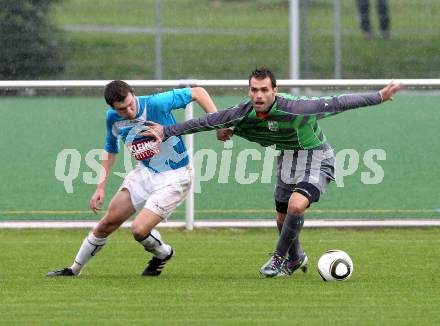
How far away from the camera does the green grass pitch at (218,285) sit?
6.98 meters

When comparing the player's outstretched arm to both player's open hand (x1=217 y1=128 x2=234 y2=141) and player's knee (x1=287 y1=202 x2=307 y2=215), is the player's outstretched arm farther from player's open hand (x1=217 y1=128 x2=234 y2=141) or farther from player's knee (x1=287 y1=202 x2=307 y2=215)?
player's knee (x1=287 y1=202 x2=307 y2=215)

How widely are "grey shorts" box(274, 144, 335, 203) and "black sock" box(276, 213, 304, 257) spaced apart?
11.8 inches

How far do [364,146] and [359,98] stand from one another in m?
4.14

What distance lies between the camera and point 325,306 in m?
7.31

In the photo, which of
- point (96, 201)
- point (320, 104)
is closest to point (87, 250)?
point (96, 201)

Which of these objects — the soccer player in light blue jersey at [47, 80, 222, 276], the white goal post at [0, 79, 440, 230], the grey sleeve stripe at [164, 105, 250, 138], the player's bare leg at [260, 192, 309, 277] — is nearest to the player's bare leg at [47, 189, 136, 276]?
the soccer player in light blue jersey at [47, 80, 222, 276]

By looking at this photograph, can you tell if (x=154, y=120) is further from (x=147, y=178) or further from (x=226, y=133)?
(x=226, y=133)

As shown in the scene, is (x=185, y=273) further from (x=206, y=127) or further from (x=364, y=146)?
(x=364, y=146)

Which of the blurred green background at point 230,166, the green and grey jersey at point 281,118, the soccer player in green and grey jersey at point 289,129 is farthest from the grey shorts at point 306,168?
the blurred green background at point 230,166

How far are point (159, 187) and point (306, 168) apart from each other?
3.56 ft

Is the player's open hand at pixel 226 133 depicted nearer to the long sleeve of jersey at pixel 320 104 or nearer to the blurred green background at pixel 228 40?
the long sleeve of jersey at pixel 320 104

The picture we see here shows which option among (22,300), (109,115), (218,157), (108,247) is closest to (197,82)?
(218,157)

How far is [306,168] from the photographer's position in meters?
8.73

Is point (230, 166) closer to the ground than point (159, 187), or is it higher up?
higher up
